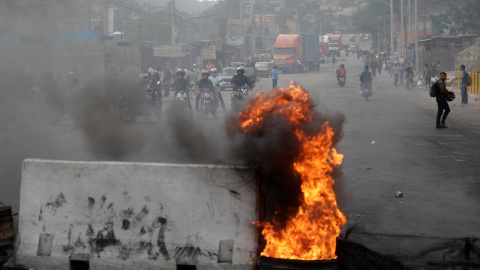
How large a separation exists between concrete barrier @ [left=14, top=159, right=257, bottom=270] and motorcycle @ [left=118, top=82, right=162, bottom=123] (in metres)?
12.7

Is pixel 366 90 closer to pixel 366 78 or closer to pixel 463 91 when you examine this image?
pixel 366 78

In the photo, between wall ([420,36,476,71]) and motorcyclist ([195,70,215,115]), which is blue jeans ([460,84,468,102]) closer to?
motorcyclist ([195,70,215,115])

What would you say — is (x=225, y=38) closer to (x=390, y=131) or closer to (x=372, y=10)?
(x=372, y=10)

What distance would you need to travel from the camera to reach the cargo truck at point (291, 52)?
57031mm

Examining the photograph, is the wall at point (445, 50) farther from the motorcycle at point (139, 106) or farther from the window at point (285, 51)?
the motorcycle at point (139, 106)

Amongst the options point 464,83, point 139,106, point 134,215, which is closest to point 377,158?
point 134,215

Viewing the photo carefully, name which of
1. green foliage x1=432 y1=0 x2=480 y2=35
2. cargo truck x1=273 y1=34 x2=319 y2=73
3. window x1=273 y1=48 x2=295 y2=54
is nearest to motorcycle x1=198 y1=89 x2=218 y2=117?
cargo truck x1=273 y1=34 x2=319 y2=73

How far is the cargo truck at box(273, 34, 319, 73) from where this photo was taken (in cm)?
5703

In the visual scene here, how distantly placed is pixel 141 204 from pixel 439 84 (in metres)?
13.2

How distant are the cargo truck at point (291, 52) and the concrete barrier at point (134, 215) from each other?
51.4m

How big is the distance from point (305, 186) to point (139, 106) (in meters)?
15.0

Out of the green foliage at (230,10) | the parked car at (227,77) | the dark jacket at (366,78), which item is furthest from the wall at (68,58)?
the green foliage at (230,10)

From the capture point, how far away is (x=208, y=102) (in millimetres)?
21156

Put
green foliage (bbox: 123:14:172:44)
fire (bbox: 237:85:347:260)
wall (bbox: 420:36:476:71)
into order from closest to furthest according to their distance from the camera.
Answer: fire (bbox: 237:85:347:260)
wall (bbox: 420:36:476:71)
green foliage (bbox: 123:14:172:44)
